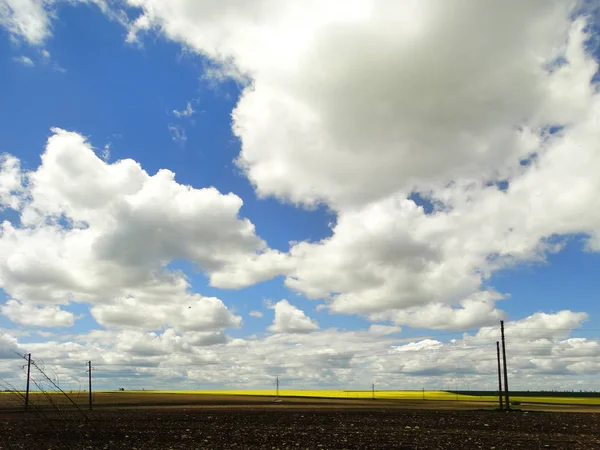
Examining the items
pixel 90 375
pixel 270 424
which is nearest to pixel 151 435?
pixel 270 424

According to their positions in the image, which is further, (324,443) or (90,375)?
(90,375)

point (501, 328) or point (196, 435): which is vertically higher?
point (501, 328)

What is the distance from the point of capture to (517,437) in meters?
35.5

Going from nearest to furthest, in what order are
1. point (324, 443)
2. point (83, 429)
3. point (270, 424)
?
point (324, 443), point (83, 429), point (270, 424)

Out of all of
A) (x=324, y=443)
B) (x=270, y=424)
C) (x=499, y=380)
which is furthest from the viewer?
(x=499, y=380)

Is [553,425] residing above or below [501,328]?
below

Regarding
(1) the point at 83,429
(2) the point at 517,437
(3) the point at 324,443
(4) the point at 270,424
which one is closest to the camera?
(3) the point at 324,443

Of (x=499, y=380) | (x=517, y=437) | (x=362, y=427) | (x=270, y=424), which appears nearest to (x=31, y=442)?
(x=270, y=424)

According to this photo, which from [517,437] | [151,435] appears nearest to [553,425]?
[517,437]

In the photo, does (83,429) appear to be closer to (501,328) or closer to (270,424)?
(270,424)

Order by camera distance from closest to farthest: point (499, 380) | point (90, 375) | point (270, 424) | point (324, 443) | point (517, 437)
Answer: point (324, 443)
point (517, 437)
point (270, 424)
point (499, 380)
point (90, 375)

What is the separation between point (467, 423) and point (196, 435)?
84.8 ft

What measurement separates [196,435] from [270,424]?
10024 millimetres

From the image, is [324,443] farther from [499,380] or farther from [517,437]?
[499,380]
